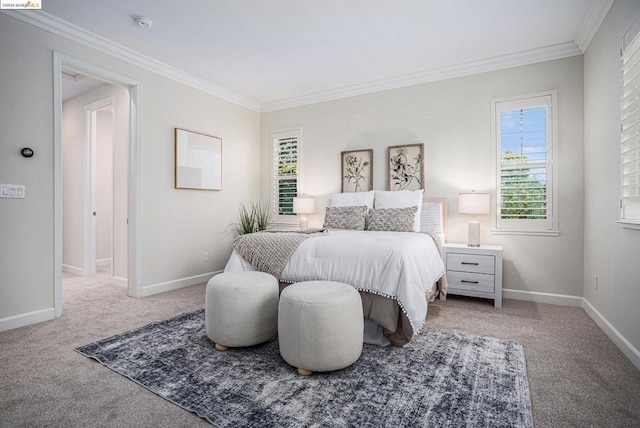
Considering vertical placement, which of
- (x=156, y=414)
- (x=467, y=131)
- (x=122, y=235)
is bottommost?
(x=156, y=414)

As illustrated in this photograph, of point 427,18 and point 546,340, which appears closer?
point 546,340

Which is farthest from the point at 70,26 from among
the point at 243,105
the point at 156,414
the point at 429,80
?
the point at 429,80

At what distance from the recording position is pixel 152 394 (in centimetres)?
179

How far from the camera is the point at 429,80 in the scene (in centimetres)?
418

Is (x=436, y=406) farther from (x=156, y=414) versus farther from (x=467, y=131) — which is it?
(x=467, y=131)

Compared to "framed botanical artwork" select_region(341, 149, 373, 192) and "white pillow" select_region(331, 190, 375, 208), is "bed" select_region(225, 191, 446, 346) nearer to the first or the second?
"white pillow" select_region(331, 190, 375, 208)

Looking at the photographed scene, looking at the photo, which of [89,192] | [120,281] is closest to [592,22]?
[120,281]

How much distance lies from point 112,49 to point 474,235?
14.1 feet

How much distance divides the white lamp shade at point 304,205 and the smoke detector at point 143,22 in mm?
2649

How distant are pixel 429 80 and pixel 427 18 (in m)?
1.28

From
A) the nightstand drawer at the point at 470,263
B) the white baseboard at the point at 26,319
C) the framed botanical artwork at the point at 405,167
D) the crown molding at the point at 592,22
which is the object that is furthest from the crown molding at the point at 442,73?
the white baseboard at the point at 26,319

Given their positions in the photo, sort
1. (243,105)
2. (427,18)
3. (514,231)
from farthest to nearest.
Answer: (243,105)
(514,231)
(427,18)

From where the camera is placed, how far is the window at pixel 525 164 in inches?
140

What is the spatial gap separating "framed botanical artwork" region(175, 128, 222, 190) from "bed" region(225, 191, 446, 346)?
5.56 ft
